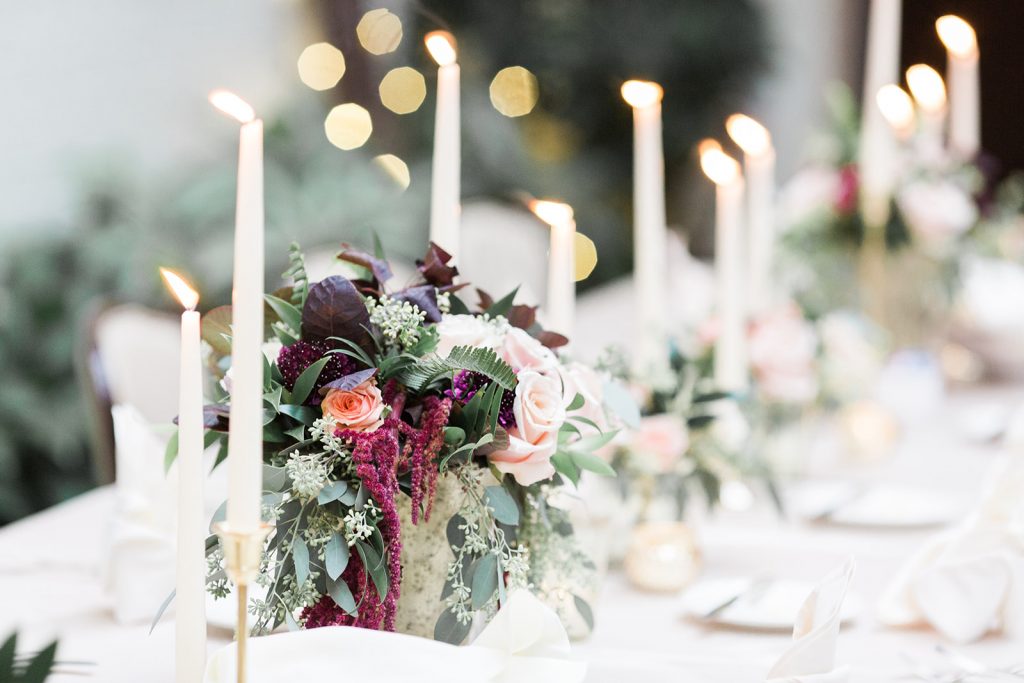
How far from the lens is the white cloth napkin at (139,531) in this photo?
1.03 metres

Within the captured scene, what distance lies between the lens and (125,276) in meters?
2.90

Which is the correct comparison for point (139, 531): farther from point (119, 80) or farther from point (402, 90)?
point (402, 90)

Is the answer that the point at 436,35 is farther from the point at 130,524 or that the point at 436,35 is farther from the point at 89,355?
the point at 89,355

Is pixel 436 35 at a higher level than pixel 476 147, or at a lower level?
lower

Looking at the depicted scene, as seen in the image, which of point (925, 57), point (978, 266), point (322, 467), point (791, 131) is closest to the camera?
point (322, 467)

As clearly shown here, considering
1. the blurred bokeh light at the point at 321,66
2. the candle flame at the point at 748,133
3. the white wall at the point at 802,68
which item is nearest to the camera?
the candle flame at the point at 748,133

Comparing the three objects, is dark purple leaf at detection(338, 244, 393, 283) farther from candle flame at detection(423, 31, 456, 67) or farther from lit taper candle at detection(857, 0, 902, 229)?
lit taper candle at detection(857, 0, 902, 229)

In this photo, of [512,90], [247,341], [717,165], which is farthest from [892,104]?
[512,90]

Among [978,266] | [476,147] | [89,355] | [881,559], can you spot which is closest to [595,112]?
[476,147]

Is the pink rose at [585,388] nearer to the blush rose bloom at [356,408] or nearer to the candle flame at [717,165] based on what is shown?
the blush rose bloom at [356,408]

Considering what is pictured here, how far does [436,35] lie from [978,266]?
62.1 inches

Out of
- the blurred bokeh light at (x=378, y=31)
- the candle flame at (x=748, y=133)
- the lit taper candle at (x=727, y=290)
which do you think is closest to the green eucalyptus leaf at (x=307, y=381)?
the lit taper candle at (x=727, y=290)

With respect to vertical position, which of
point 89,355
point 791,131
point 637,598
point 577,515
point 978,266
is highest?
point 791,131

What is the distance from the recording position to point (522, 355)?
2.77 feet
